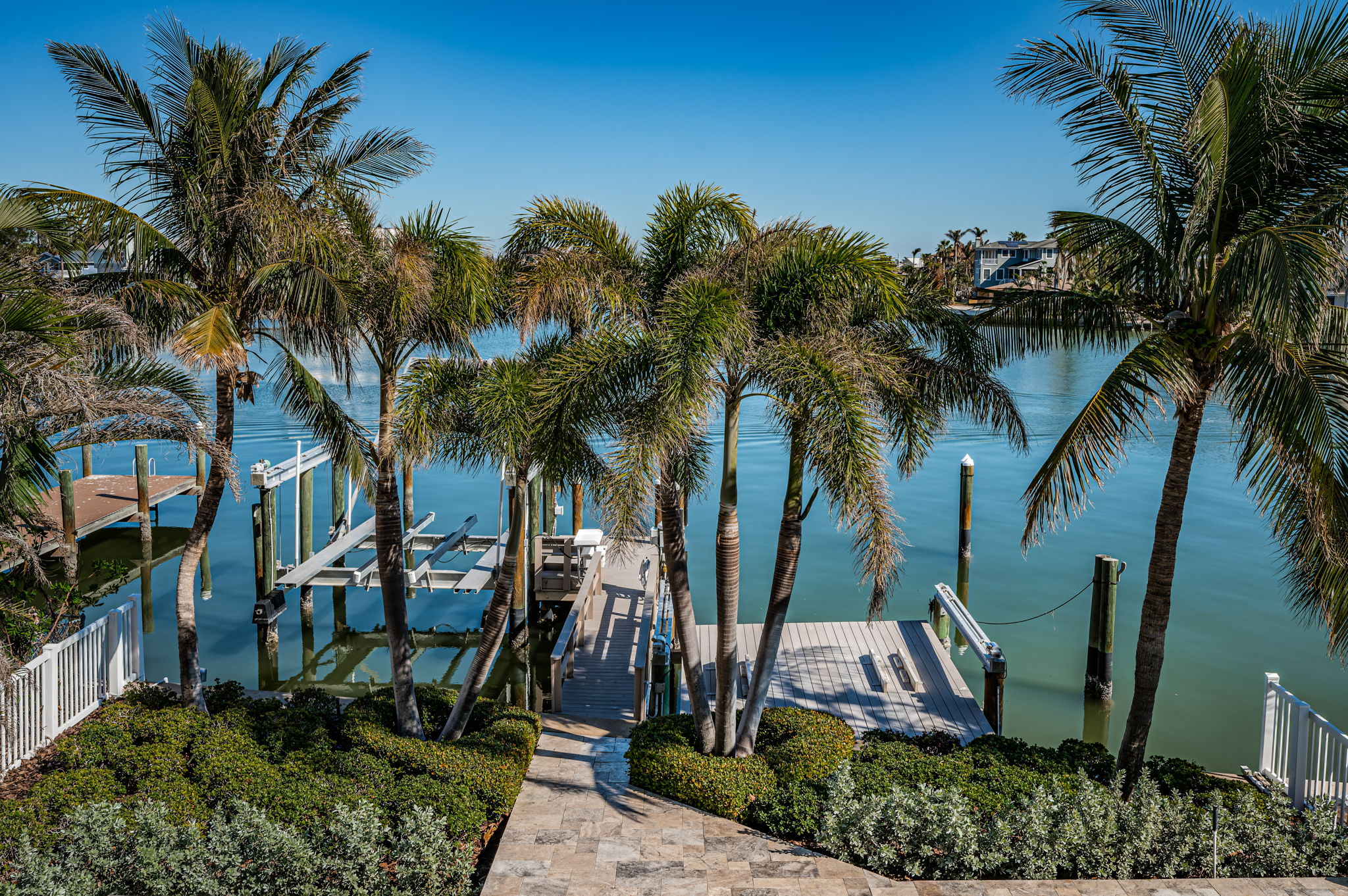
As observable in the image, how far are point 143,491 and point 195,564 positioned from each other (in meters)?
14.4

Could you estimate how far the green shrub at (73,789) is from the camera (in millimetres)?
7797

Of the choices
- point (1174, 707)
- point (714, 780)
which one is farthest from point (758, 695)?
point (1174, 707)

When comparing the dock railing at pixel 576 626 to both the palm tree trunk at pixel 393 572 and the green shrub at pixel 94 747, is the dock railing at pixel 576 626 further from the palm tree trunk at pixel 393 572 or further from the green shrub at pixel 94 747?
the green shrub at pixel 94 747

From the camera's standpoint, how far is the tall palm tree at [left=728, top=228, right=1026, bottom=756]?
23.7 feet

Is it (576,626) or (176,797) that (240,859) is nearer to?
(176,797)

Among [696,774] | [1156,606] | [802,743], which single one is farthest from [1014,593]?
[696,774]

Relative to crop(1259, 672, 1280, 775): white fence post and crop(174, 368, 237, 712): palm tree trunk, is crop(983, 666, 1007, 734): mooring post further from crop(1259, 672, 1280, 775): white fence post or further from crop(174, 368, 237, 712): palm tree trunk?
crop(174, 368, 237, 712): palm tree trunk

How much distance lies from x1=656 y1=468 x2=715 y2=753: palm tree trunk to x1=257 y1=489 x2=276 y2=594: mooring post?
1148 centimetres

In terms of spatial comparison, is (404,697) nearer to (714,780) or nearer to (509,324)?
(714,780)

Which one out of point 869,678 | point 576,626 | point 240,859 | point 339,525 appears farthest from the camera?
point 339,525

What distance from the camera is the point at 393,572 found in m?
9.66

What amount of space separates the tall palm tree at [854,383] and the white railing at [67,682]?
7.15 m

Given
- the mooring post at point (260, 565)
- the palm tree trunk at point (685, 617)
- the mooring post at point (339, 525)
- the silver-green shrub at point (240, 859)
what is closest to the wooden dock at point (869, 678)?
the palm tree trunk at point (685, 617)

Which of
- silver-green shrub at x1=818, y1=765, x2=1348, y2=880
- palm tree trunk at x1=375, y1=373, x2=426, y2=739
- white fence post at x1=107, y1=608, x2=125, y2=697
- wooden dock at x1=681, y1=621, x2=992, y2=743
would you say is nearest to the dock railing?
wooden dock at x1=681, y1=621, x2=992, y2=743
